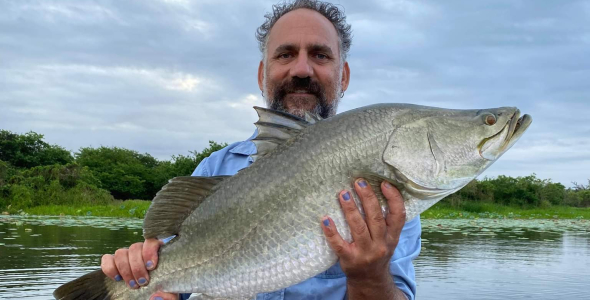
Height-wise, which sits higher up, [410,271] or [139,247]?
[139,247]

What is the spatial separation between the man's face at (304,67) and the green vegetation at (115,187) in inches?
609

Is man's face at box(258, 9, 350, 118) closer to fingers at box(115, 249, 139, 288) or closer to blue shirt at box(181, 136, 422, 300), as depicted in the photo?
blue shirt at box(181, 136, 422, 300)

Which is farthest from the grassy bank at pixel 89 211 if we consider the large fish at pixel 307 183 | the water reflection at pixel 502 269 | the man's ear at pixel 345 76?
the large fish at pixel 307 183

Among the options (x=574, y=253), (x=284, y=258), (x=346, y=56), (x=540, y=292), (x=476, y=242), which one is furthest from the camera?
(x=476, y=242)

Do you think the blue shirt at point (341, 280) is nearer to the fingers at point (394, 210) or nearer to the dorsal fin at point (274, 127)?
the fingers at point (394, 210)

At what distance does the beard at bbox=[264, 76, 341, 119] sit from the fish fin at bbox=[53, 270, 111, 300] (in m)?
1.79

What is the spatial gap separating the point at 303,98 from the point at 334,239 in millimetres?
1670

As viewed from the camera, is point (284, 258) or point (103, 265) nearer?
point (284, 258)

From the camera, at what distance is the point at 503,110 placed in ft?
7.06

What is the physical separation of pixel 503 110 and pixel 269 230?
1137mm

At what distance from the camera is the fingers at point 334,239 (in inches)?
81.6

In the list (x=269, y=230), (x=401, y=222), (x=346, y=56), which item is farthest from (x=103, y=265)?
(x=346, y=56)

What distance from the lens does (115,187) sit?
38.5 meters

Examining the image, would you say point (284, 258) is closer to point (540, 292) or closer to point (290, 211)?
point (290, 211)
